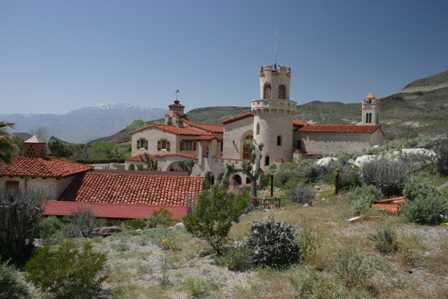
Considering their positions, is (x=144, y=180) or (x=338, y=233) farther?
(x=144, y=180)

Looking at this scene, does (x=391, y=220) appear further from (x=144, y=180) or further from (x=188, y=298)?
(x=144, y=180)

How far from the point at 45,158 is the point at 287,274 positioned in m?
17.9

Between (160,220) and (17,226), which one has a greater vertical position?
(17,226)

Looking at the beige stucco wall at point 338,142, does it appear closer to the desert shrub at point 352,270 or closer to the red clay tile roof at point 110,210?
the red clay tile roof at point 110,210

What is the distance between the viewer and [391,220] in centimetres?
1102

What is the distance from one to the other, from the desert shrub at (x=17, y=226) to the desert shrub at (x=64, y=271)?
3054mm

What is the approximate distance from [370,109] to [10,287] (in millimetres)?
46261

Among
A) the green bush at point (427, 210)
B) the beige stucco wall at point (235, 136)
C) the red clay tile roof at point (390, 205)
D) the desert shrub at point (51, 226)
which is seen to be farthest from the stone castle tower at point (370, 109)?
the desert shrub at point (51, 226)

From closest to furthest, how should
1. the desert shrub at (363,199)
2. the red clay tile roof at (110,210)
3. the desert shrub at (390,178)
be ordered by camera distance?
1. the desert shrub at (363,199)
2. the desert shrub at (390,178)
3. the red clay tile roof at (110,210)

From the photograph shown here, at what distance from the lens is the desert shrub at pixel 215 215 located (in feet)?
31.2

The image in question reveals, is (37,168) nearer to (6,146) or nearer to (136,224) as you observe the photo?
(6,146)

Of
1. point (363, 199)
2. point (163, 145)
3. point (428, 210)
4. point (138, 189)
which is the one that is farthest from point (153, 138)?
point (428, 210)

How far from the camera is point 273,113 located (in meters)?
39.2

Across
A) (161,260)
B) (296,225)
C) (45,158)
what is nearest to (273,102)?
(45,158)
